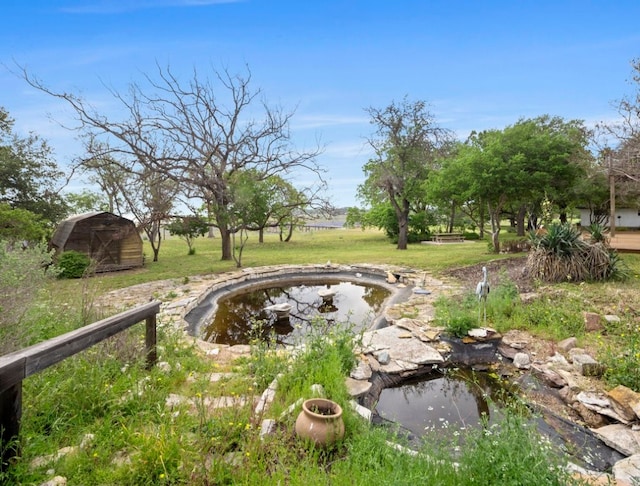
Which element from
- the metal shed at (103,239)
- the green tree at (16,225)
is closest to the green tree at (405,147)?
the metal shed at (103,239)

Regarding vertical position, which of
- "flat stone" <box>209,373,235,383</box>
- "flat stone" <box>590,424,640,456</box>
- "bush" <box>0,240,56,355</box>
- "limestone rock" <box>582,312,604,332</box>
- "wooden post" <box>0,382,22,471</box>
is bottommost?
"flat stone" <box>590,424,640,456</box>

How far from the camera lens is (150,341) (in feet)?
12.0

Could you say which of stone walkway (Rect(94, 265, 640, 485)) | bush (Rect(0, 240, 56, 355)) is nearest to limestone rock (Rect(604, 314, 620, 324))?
stone walkway (Rect(94, 265, 640, 485))

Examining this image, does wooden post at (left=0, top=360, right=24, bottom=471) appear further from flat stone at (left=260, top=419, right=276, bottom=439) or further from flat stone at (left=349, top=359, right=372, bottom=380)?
flat stone at (left=349, top=359, right=372, bottom=380)

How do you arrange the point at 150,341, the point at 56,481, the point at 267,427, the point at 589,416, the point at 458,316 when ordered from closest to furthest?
the point at 56,481
the point at 267,427
the point at 589,416
the point at 150,341
the point at 458,316

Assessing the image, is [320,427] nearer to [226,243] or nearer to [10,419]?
[10,419]

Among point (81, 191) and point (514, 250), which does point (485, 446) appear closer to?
point (514, 250)

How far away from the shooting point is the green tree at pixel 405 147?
16797 mm

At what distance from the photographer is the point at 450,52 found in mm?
9312

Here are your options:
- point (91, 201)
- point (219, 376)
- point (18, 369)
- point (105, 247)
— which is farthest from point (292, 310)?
point (91, 201)

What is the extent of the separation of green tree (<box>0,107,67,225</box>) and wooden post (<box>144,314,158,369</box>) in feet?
47.1

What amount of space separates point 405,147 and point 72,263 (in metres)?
A: 15.5

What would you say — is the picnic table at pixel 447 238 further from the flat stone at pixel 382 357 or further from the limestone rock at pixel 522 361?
the flat stone at pixel 382 357

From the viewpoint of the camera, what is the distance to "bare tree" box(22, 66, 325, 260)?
12.2 meters
